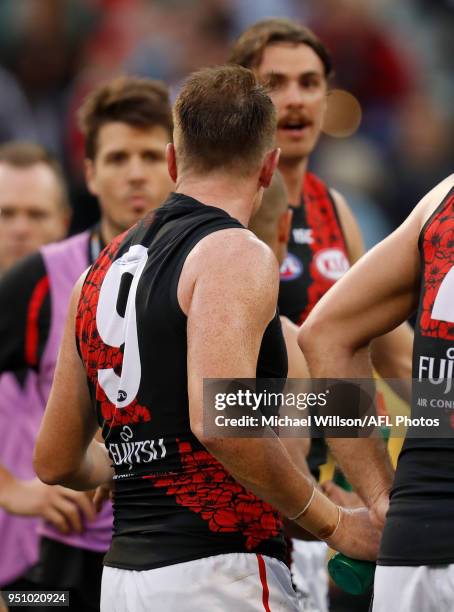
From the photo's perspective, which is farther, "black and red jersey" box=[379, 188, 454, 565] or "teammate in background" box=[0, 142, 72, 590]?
"teammate in background" box=[0, 142, 72, 590]

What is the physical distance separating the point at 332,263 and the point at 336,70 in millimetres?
4622

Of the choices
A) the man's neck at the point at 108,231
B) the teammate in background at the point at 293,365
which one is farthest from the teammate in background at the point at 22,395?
the teammate in background at the point at 293,365

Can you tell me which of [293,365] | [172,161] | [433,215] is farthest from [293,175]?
[433,215]

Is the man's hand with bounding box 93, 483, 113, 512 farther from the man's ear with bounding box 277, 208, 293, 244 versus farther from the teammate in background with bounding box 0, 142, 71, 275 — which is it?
the teammate in background with bounding box 0, 142, 71, 275

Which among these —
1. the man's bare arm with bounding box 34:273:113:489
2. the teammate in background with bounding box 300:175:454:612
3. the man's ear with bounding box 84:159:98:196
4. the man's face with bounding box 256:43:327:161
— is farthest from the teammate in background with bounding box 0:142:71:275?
the teammate in background with bounding box 300:175:454:612

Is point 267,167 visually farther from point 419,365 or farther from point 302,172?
point 302,172

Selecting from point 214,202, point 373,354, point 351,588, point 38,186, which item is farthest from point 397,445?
point 38,186

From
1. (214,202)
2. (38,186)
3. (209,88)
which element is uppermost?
(209,88)

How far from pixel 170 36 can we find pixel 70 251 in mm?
4779

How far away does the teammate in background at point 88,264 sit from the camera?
13.7ft

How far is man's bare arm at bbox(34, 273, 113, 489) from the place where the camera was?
9.59 ft

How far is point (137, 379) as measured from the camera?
2674 millimetres

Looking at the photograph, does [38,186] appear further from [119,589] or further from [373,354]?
[119,589]

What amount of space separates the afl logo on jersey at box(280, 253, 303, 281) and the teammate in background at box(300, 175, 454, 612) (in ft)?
4.77
